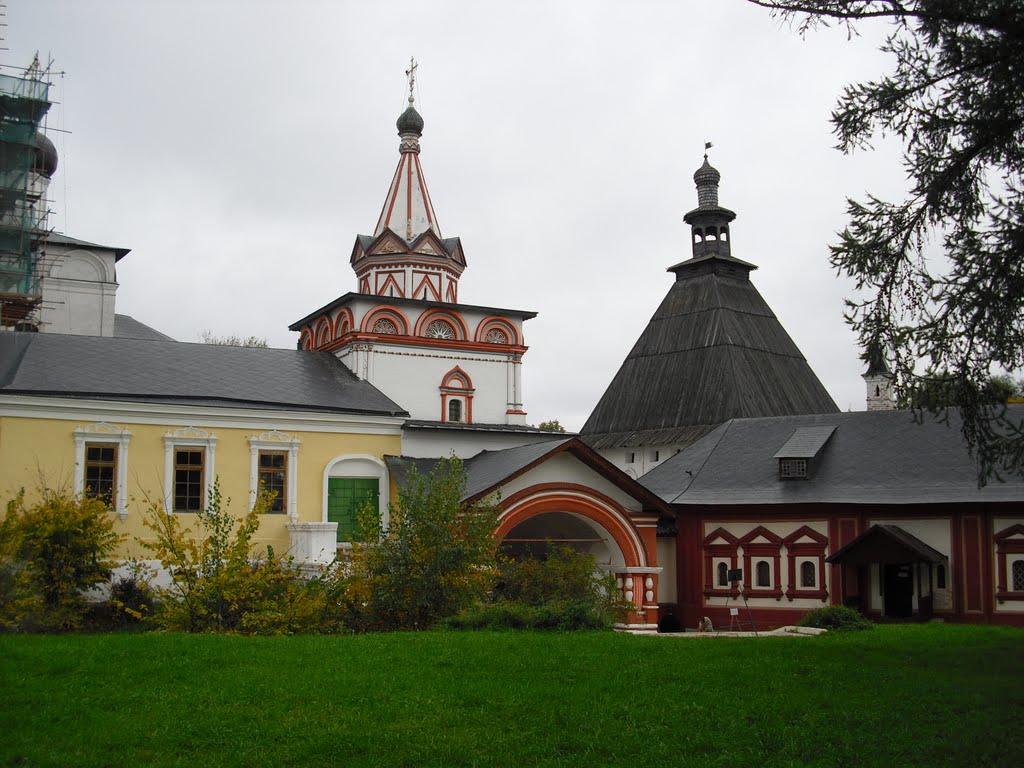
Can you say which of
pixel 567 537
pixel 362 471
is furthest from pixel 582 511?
pixel 362 471

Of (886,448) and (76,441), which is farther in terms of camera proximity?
(886,448)

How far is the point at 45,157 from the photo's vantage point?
121ft

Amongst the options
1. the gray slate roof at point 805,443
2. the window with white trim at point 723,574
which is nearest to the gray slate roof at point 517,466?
the window with white trim at point 723,574

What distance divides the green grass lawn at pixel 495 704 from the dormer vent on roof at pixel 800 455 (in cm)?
1365

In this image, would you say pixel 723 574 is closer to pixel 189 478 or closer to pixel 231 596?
pixel 189 478

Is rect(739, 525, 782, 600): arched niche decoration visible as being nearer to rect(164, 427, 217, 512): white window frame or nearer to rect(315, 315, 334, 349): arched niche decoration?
rect(315, 315, 334, 349): arched niche decoration

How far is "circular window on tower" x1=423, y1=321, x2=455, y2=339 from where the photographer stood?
30203 millimetres

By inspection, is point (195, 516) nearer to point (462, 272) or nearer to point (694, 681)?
point (462, 272)

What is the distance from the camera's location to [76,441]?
2272 cm

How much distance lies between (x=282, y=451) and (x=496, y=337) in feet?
27.6

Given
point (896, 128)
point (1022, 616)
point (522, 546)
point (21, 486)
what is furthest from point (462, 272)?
point (896, 128)

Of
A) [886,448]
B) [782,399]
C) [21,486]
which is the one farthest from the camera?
[782,399]

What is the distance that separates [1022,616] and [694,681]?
616 inches

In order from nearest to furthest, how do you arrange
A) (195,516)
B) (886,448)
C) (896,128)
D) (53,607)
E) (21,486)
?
(896,128), (53,607), (21,486), (195,516), (886,448)
